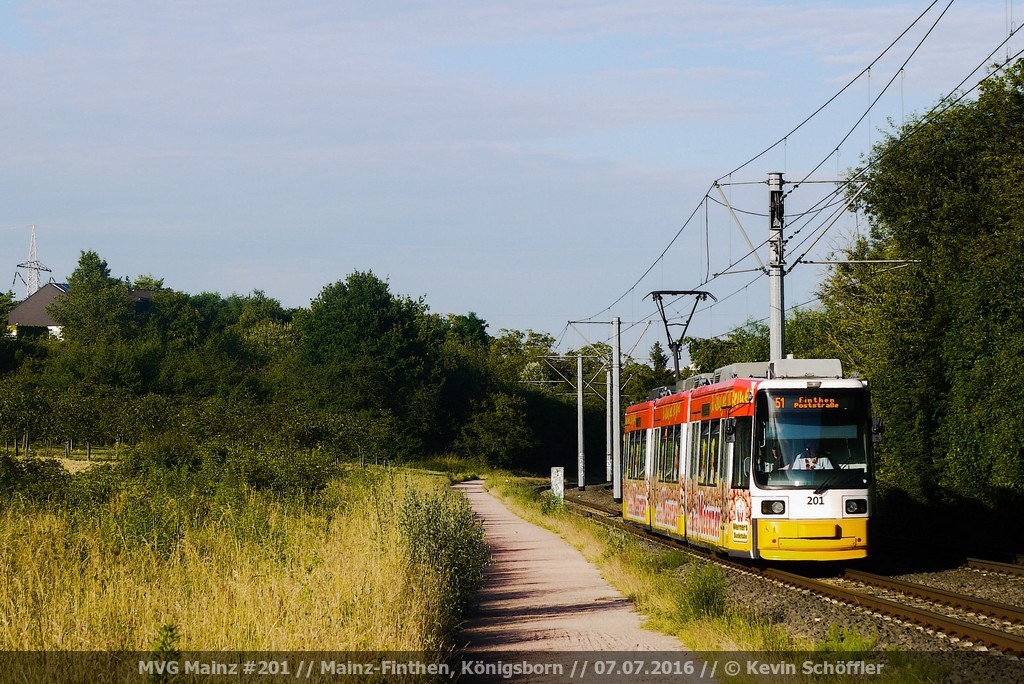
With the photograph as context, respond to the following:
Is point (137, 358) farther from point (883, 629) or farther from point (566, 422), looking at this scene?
point (883, 629)

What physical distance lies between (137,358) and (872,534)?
75.7 m

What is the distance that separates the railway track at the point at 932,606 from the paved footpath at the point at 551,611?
3.00 m

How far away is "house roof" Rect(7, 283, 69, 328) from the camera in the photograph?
151 metres

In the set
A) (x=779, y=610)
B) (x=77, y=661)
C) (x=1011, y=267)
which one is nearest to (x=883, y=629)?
(x=779, y=610)

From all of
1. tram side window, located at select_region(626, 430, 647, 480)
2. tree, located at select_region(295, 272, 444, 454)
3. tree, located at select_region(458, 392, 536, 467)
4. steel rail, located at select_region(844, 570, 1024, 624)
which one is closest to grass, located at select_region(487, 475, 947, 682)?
steel rail, located at select_region(844, 570, 1024, 624)

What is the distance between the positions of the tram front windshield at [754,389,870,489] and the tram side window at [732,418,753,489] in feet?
0.51

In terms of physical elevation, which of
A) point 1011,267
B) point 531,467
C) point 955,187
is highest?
point 955,187

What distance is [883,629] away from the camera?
1334 centimetres

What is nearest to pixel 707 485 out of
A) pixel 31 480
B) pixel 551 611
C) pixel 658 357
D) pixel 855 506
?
pixel 855 506

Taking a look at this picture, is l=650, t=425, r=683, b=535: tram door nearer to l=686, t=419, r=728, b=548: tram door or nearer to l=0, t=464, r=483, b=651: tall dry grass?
l=686, t=419, r=728, b=548: tram door

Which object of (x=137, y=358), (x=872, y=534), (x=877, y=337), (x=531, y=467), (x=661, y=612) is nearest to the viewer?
(x=661, y=612)

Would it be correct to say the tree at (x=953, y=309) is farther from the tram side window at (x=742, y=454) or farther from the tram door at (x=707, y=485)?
the tram side window at (x=742, y=454)

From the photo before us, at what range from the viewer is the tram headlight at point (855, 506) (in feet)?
61.1

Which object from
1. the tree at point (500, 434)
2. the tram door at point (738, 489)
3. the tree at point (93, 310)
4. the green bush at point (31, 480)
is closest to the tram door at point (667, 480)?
the tram door at point (738, 489)
